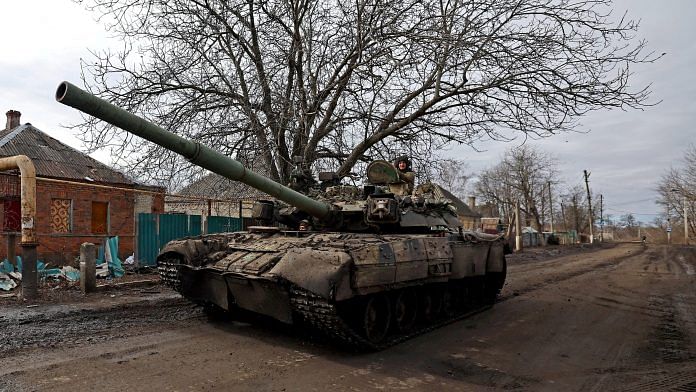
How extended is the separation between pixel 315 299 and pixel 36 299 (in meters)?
5.22

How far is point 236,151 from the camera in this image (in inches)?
472

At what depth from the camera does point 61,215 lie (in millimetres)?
15242

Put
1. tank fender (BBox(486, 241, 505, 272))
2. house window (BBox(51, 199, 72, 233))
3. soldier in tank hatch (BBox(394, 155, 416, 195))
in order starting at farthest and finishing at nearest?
house window (BBox(51, 199, 72, 233))
tank fender (BBox(486, 241, 505, 272))
soldier in tank hatch (BBox(394, 155, 416, 195))

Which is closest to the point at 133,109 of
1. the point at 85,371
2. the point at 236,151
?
the point at 236,151

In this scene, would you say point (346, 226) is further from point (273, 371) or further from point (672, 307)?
point (672, 307)

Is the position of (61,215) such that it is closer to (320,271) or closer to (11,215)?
(11,215)

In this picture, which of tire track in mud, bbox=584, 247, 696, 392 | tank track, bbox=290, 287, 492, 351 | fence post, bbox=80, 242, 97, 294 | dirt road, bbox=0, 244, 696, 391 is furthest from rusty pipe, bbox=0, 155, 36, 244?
tire track in mud, bbox=584, 247, 696, 392

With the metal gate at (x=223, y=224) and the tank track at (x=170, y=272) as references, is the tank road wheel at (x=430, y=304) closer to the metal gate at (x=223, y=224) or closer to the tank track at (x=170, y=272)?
the tank track at (x=170, y=272)

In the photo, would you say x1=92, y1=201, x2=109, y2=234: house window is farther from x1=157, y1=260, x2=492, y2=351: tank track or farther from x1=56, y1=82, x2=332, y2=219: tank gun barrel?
x1=157, y1=260, x2=492, y2=351: tank track

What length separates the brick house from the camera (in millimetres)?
13711

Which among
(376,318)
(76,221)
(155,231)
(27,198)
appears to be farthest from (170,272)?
(76,221)

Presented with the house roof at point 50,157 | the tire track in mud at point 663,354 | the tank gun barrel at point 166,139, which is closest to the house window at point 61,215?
the house roof at point 50,157

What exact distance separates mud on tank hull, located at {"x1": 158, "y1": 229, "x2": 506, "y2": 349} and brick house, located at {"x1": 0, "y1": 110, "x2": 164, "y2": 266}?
581 cm

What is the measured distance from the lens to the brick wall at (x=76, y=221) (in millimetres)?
13656
